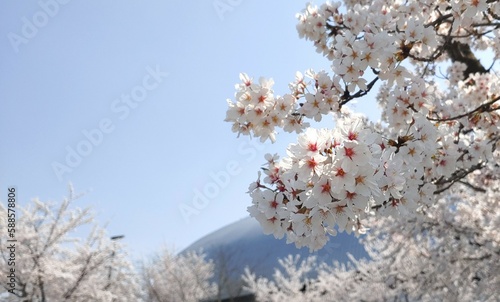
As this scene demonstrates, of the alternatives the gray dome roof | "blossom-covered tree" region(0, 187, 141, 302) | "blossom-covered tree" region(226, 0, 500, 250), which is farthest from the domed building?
"blossom-covered tree" region(226, 0, 500, 250)

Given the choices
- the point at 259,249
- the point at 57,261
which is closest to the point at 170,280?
the point at 57,261

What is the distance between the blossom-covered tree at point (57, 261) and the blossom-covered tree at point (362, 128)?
9.36 meters

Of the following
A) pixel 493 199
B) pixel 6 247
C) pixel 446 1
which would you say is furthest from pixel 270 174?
pixel 6 247

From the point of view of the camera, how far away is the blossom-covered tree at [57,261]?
9.91 meters

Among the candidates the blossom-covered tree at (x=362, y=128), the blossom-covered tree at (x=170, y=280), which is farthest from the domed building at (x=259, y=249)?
the blossom-covered tree at (x=362, y=128)

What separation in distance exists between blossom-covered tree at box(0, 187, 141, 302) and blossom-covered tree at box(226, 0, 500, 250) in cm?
936

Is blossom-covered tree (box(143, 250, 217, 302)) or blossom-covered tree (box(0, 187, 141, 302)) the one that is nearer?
blossom-covered tree (box(0, 187, 141, 302))

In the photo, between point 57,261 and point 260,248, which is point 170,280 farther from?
point 260,248

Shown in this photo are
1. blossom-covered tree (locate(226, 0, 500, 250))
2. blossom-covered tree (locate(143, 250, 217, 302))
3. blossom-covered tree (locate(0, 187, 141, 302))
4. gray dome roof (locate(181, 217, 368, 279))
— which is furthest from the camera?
gray dome roof (locate(181, 217, 368, 279))

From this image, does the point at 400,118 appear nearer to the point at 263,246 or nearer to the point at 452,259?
the point at 452,259

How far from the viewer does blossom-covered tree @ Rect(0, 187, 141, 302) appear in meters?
9.91

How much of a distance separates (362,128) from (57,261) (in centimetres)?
1148

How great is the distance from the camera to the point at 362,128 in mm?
1610

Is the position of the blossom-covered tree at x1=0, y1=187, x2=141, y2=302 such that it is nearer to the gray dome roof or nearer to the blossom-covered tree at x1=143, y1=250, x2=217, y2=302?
the blossom-covered tree at x1=143, y1=250, x2=217, y2=302
